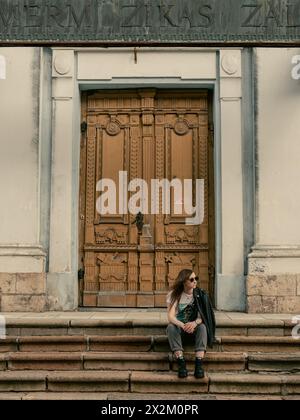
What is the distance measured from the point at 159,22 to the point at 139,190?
248 cm

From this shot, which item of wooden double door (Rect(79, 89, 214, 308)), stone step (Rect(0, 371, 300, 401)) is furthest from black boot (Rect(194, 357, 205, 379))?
wooden double door (Rect(79, 89, 214, 308))

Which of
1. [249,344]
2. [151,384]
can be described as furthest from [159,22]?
[151,384]

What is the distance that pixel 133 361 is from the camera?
5.84 metres

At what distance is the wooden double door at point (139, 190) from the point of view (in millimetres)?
7734

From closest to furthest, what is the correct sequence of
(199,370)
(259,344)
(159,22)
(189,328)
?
(199,370), (189,328), (259,344), (159,22)

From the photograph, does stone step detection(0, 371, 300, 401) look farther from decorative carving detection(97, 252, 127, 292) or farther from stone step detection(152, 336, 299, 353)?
decorative carving detection(97, 252, 127, 292)

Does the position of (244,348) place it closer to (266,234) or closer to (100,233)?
(266,234)

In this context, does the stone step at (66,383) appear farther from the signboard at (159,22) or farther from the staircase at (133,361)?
the signboard at (159,22)

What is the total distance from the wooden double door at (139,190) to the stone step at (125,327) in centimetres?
134

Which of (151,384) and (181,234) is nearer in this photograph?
(151,384)

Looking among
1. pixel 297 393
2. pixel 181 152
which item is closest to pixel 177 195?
pixel 181 152

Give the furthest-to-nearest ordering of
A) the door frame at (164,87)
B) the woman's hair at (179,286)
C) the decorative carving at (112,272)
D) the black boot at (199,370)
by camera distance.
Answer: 1. the decorative carving at (112,272)
2. the door frame at (164,87)
3. the woman's hair at (179,286)
4. the black boot at (199,370)

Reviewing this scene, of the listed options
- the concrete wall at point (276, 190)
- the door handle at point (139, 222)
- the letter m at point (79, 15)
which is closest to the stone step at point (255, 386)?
the concrete wall at point (276, 190)

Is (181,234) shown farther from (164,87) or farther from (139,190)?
(164,87)
